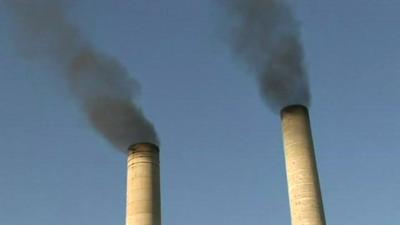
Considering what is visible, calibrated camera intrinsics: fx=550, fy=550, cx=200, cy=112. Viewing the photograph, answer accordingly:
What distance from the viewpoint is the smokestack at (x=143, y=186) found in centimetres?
2189

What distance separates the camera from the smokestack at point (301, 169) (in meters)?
19.8

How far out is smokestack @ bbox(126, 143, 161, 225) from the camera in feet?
71.8

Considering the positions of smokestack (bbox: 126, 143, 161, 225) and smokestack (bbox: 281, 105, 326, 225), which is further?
smokestack (bbox: 126, 143, 161, 225)

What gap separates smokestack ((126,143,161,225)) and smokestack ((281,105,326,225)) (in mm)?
5599

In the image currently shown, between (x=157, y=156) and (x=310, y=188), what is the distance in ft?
23.7

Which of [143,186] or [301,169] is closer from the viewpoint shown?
[301,169]

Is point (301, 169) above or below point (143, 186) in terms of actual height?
below

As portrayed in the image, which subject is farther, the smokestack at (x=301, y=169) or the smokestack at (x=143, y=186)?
the smokestack at (x=143, y=186)

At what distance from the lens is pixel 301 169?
2033cm

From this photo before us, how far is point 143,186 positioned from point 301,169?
6497 millimetres

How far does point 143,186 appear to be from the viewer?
22.5 meters

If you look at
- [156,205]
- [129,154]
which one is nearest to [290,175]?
[156,205]

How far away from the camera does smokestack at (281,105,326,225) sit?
65.0 ft

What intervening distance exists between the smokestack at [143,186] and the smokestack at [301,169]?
220 inches
